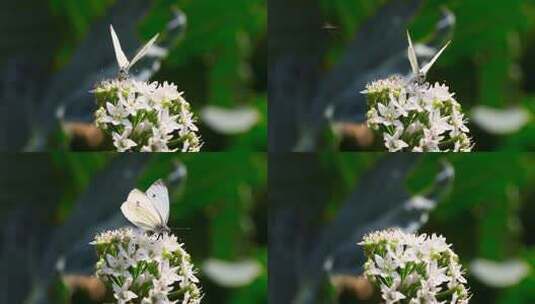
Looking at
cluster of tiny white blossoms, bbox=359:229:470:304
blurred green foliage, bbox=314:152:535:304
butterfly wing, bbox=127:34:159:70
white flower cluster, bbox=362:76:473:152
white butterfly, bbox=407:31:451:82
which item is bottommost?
cluster of tiny white blossoms, bbox=359:229:470:304

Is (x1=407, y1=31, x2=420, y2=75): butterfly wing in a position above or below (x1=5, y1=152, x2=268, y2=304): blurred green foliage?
above

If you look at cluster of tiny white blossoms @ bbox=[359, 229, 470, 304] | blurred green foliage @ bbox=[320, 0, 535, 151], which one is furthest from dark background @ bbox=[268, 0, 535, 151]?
cluster of tiny white blossoms @ bbox=[359, 229, 470, 304]

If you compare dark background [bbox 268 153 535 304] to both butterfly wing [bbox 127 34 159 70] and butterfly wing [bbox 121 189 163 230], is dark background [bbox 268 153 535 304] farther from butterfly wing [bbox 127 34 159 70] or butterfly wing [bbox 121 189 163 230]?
butterfly wing [bbox 127 34 159 70]

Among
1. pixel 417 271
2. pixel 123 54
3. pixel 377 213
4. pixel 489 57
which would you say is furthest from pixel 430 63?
pixel 123 54

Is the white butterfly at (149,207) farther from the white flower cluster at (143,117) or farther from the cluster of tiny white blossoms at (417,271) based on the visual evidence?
the cluster of tiny white blossoms at (417,271)

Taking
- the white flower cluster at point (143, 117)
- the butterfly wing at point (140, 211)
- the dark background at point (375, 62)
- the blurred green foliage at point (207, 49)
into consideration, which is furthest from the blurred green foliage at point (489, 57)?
the butterfly wing at point (140, 211)

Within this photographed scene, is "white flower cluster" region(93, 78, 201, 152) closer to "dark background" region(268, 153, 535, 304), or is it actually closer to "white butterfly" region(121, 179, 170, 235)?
"white butterfly" region(121, 179, 170, 235)
